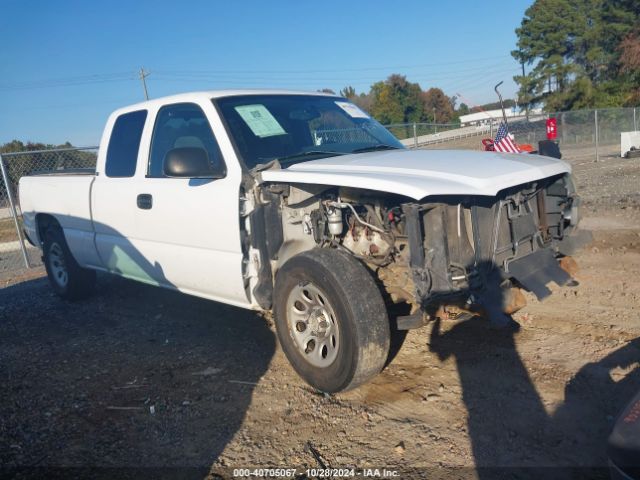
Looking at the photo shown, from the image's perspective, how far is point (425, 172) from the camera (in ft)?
10.8

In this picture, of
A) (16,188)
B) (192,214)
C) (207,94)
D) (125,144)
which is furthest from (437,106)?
(192,214)

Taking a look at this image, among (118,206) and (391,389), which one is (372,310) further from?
(118,206)

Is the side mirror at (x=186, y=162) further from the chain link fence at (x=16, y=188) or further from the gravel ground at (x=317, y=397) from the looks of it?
the chain link fence at (x=16, y=188)

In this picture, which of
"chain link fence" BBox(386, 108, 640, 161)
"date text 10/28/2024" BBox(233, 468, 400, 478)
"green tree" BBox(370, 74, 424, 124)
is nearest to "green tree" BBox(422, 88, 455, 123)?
"green tree" BBox(370, 74, 424, 124)

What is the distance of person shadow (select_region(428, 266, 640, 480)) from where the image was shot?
2736 mm

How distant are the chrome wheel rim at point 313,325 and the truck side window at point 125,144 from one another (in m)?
2.37

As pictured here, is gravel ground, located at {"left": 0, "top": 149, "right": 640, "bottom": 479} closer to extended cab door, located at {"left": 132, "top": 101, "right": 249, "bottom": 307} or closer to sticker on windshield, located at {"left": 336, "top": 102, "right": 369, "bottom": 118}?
extended cab door, located at {"left": 132, "top": 101, "right": 249, "bottom": 307}

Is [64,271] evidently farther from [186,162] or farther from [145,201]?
[186,162]

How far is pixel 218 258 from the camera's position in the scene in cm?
421

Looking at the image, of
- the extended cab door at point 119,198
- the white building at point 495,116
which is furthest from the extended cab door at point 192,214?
the white building at point 495,116

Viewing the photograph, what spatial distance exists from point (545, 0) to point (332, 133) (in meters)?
48.0

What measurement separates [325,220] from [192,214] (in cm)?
121

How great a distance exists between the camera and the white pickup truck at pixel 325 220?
3.25 metres

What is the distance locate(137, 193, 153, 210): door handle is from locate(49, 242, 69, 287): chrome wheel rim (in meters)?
2.16
